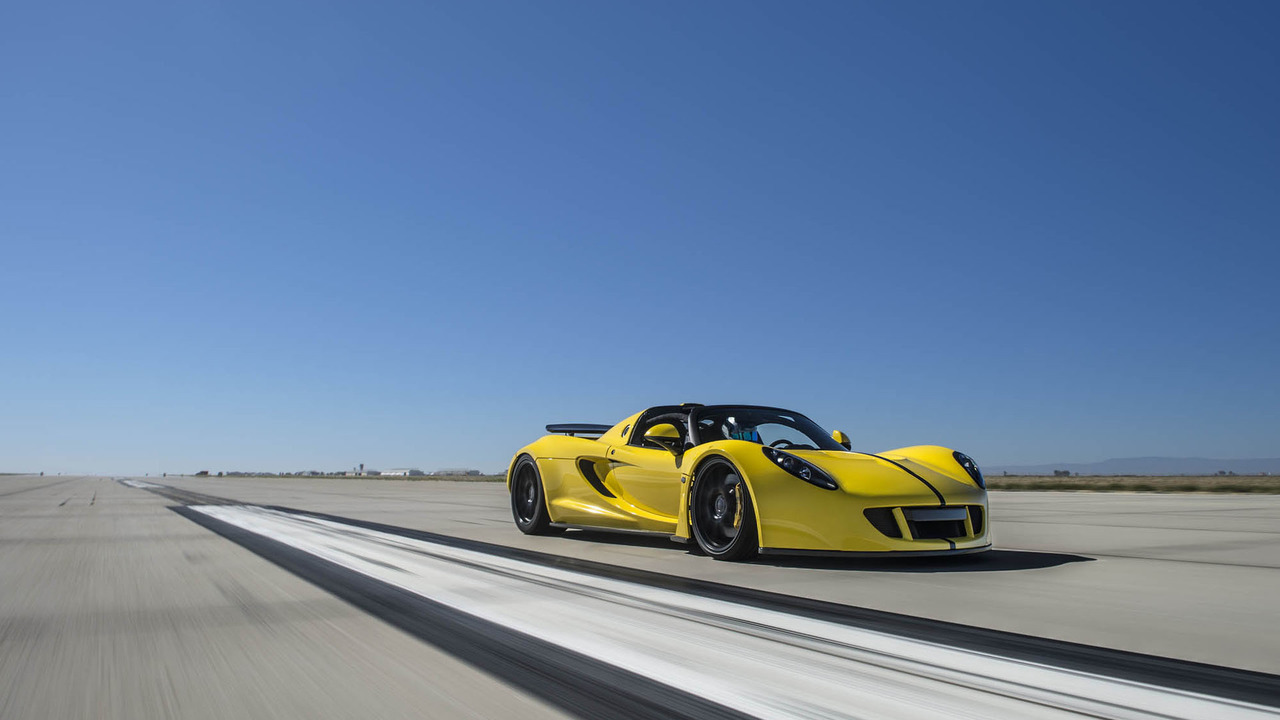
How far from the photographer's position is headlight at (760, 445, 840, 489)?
211 inches

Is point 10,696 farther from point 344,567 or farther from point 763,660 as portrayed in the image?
point 344,567

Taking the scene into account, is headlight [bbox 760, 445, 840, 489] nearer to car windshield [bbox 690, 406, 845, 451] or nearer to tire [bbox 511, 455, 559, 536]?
car windshield [bbox 690, 406, 845, 451]

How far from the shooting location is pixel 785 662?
8.91 ft

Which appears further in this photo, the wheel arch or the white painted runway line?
the wheel arch

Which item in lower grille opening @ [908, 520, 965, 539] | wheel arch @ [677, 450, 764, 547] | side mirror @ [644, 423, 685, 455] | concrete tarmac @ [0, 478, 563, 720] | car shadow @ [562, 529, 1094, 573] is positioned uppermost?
side mirror @ [644, 423, 685, 455]

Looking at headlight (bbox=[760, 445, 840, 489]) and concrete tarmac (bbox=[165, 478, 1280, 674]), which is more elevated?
headlight (bbox=[760, 445, 840, 489])

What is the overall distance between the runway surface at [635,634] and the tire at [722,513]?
219 millimetres

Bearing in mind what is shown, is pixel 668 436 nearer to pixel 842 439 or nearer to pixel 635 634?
pixel 842 439

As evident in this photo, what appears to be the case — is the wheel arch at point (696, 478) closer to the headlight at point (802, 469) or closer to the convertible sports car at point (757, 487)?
the convertible sports car at point (757, 487)

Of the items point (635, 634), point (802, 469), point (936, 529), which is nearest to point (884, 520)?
point (936, 529)

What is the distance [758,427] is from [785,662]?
169 inches

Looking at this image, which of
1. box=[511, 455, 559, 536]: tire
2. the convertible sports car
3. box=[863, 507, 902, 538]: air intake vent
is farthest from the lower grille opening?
box=[511, 455, 559, 536]: tire

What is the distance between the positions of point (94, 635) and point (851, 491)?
3.97 metres

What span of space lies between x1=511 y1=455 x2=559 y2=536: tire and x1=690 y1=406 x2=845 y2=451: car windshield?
81.2 inches
